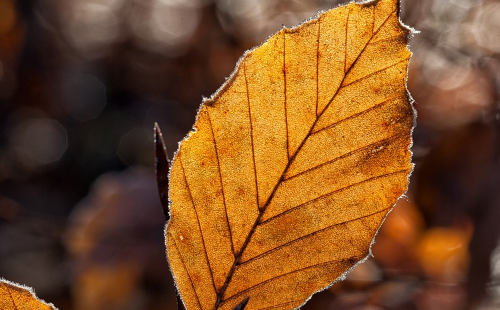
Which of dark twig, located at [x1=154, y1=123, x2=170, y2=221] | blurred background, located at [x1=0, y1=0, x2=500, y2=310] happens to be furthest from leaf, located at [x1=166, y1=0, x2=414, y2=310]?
blurred background, located at [x1=0, y1=0, x2=500, y2=310]

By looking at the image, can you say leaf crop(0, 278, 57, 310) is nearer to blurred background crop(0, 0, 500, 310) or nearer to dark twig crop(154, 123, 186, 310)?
dark twig crop(154, 123, 186, 310)

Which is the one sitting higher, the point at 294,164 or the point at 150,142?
the point at 294,164

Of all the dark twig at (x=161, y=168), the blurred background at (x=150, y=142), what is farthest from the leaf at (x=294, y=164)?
the blurred background at (x=150, y=142)

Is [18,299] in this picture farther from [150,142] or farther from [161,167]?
[150,142]

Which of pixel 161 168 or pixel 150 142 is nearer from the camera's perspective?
pixel 161 168

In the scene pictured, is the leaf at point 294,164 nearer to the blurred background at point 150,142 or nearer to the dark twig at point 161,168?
the dark twig at point 161,168

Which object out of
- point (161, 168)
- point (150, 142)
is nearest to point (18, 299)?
point (161, 168)

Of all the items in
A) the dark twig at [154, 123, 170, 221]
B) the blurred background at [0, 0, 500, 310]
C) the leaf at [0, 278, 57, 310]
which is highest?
the dark twig at [154, 123, 170, 221]

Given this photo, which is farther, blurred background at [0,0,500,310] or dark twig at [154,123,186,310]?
blurred background at [0,0,500,310]
